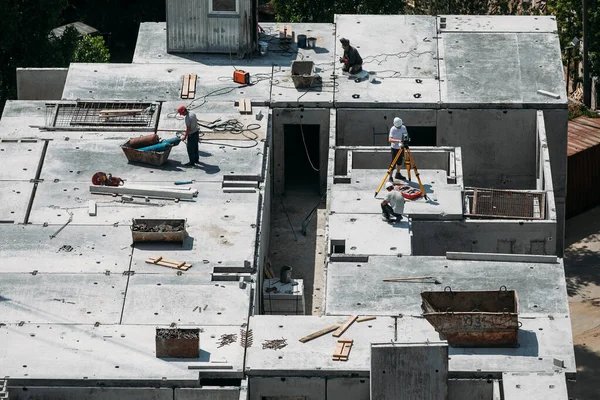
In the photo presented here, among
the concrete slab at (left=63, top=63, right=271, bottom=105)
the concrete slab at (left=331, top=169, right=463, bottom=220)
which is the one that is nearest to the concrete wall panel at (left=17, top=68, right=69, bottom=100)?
the concrete slab at (left=63, top=63, right=271, bottom=105)

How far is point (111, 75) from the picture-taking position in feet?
198

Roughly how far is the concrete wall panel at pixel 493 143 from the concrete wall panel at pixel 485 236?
290 inches

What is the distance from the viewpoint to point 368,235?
Answer: 5038 cm

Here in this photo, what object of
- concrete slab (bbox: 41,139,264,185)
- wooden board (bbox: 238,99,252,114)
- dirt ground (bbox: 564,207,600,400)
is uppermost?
wooden board (bbox: 238,99,252,114)

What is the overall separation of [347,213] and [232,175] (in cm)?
403

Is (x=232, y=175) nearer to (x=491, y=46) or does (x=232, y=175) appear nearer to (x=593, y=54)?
(x=491, y=46)

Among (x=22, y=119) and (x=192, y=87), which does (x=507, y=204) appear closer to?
(x=192, y=87)

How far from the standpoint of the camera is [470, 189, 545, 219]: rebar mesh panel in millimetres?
52750

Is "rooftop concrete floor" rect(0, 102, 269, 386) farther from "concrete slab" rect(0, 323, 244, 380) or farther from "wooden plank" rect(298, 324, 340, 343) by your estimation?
"wooden plank" rect(298, 324, 340, 343)

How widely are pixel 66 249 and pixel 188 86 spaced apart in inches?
461

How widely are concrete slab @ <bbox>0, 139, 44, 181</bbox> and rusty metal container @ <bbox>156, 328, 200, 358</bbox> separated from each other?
36.1ft

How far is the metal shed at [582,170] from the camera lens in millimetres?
61750

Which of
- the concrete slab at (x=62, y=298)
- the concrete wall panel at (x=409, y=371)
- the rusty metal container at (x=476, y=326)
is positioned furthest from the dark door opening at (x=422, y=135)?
the concrete wall panel at (x=409, y=371)

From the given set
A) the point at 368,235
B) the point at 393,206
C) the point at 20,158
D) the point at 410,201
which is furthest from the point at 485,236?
the point at 20,158
